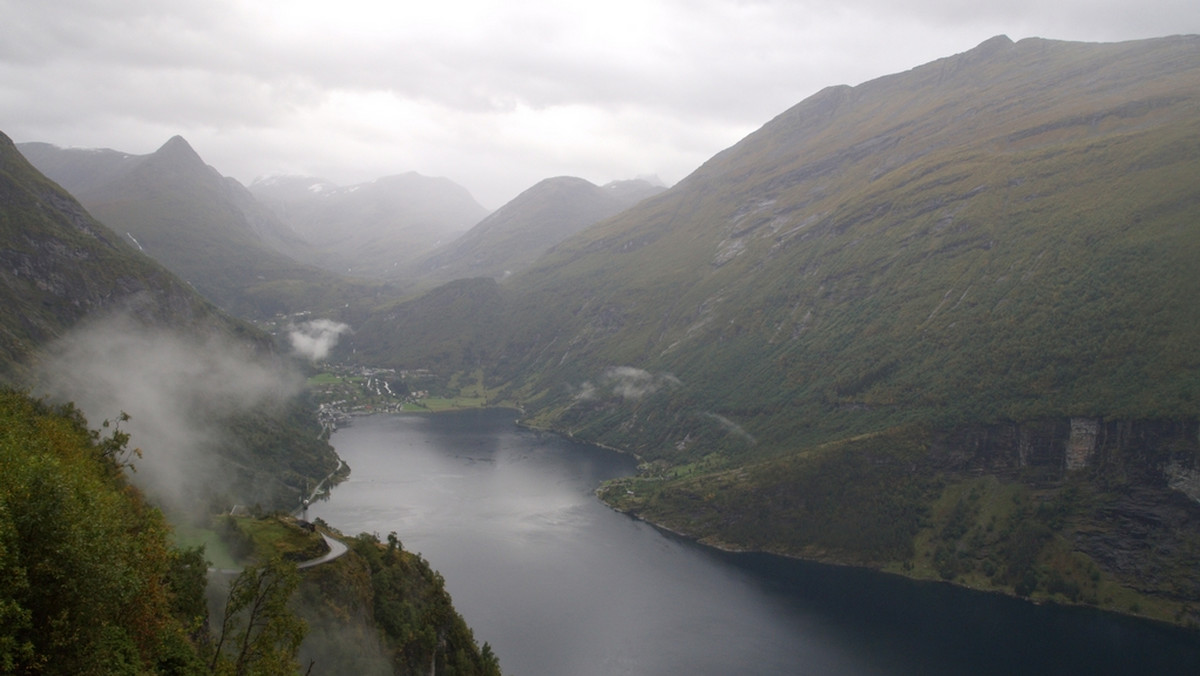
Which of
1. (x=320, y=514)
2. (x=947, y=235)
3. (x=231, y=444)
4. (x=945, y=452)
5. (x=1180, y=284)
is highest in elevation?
(x=947, y=235)

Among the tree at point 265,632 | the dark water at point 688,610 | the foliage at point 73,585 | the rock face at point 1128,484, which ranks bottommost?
the dark water at point 688,610

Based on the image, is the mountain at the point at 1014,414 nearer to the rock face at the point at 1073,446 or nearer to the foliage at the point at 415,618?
the rock face at the point at 1073,446

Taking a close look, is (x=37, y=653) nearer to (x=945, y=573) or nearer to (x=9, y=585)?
(x=9, y=585)

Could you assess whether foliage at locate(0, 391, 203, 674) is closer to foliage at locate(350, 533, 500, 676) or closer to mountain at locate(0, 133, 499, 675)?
mountain at locate(0, 133, 499, 675)

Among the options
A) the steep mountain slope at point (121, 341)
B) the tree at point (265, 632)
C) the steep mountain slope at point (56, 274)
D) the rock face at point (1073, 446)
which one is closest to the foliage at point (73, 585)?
the tree at point (265, 632)

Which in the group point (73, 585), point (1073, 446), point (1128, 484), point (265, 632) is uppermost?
point (1073, 446)

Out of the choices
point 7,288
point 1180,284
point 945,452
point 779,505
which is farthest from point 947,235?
point 7,288

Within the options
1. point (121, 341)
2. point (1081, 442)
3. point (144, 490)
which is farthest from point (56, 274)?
point (1081, 442)

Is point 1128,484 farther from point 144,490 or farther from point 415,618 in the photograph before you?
point 144,490
